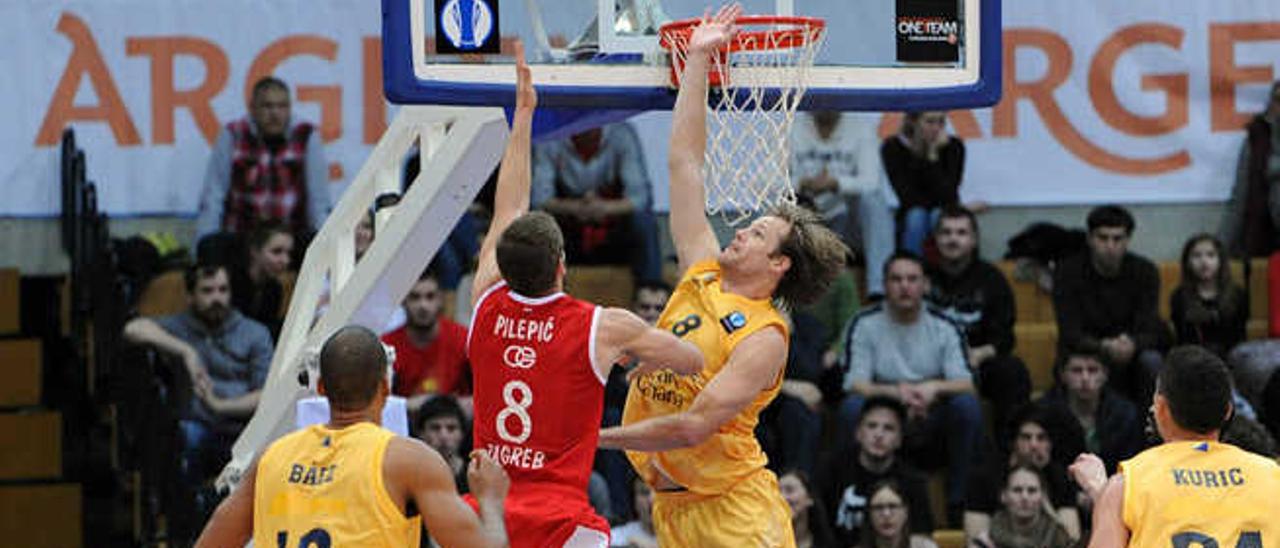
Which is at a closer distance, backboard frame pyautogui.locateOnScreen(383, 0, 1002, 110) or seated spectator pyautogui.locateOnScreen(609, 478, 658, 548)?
backboard frame pyautogui.locateOnScreen(383, 0, 1002, 110)

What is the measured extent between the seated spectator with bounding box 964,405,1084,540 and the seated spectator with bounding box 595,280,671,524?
5.54 ft

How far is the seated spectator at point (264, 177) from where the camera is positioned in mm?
12703

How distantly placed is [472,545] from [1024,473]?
561cm

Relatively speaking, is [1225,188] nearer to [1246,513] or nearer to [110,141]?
[110,141]

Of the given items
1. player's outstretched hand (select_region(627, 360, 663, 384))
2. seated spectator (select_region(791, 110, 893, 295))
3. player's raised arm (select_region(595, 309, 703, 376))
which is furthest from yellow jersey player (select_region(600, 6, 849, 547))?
seated spectator (select_region(791, 110, 893, 295))

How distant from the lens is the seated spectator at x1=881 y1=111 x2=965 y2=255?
1319cm

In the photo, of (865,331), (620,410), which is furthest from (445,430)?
(865,331)

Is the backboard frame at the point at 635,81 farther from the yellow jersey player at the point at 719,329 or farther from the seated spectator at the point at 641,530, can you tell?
the seated spectator at the point at 641,530

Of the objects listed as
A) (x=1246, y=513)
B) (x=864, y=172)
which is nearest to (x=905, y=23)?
(x=1246, y=513)

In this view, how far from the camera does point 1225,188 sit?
548 inches

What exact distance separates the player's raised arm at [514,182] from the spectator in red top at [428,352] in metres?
4.08

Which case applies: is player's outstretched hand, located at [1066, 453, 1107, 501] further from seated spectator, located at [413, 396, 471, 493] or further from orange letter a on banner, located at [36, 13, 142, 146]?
orange letter a on banner, located at [36, 13, 142, 146]

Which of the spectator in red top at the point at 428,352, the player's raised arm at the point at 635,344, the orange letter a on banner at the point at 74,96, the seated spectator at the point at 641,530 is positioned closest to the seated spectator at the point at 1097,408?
the seated spectator at the point at 641,530

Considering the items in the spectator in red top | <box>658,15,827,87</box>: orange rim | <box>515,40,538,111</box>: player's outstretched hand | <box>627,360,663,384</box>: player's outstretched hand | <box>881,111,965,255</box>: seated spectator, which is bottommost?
the spectator in red top
